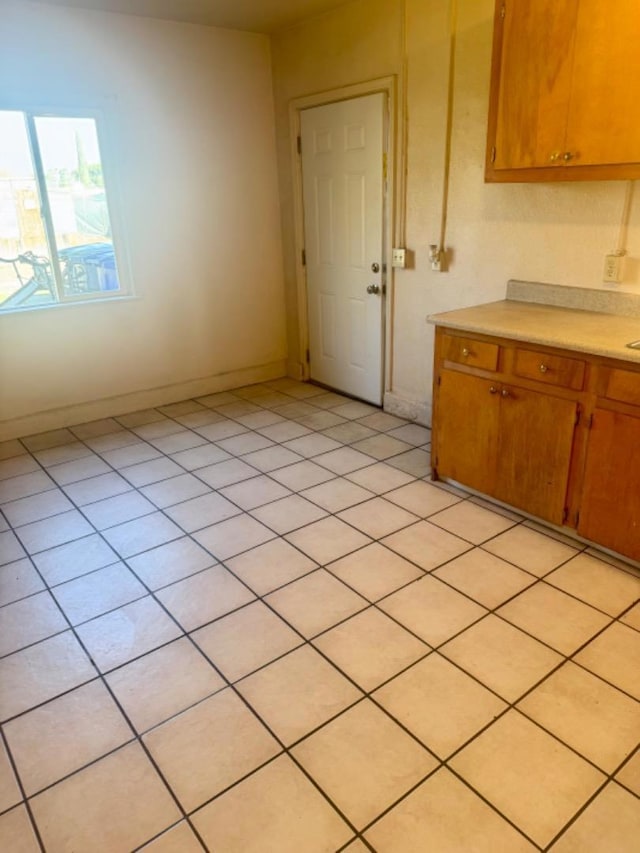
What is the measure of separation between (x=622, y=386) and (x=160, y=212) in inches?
131

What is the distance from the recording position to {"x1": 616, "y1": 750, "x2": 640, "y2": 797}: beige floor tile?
157cm

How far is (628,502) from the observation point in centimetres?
233

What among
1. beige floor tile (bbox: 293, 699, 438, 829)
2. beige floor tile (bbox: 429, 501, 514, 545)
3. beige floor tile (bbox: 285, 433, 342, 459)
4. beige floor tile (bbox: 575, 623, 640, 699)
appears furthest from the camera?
beige floor tile (bbox: 285, 433, 342, 459)

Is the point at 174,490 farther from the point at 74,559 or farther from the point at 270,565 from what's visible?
the point at 270,565

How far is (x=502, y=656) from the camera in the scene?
201 cm

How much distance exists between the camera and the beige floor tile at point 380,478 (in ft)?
10.5

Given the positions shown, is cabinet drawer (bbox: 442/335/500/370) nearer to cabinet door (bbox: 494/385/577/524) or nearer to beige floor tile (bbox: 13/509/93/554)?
cabinet door (bbox: 494/385/577/524)

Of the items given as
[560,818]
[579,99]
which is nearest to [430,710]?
[560,818]

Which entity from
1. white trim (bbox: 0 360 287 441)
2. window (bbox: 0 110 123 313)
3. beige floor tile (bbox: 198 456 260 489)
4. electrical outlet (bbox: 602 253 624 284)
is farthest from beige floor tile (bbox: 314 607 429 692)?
window (bbox: 0 110 123 313)

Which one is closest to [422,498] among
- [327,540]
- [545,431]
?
[327,540]

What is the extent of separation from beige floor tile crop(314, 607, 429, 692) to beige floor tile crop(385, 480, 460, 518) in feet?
2.73

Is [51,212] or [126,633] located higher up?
[51,212]

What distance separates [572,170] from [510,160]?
304 mm

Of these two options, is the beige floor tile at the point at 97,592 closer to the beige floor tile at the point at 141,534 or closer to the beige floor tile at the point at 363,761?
the beige floor tile at the point at 141,534
